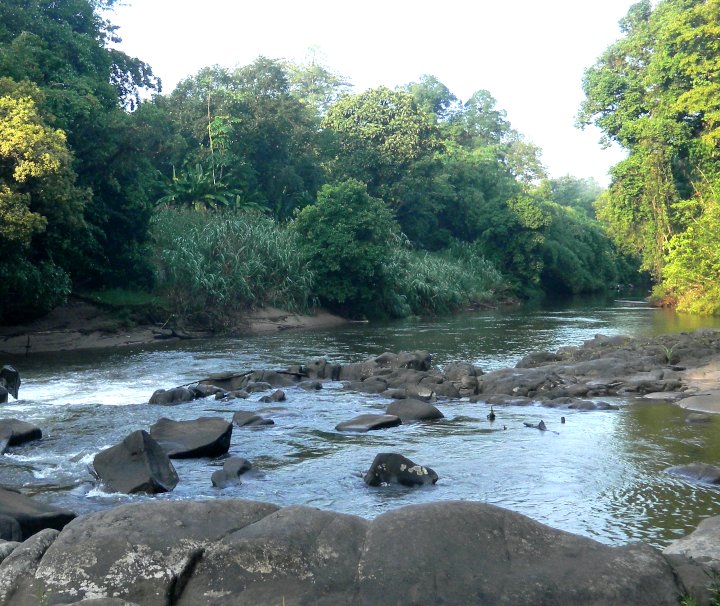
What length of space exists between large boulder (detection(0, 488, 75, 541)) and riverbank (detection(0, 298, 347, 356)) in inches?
691

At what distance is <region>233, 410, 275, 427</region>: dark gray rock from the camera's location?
43.2 ft

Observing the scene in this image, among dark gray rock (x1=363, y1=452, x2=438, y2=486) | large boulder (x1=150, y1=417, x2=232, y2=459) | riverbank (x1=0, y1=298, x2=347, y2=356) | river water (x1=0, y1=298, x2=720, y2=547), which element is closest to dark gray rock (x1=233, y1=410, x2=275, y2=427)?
river water (x1=0, y1=298, x2=720, y2=547)

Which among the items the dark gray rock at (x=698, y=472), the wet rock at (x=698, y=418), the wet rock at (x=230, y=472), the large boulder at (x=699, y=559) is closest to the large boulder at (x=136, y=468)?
the wet rock at (x=230, y=472)

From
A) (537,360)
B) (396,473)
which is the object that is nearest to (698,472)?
(396,473)

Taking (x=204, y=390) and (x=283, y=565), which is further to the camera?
(x=204, y=390)

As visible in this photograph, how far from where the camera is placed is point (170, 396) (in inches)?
617

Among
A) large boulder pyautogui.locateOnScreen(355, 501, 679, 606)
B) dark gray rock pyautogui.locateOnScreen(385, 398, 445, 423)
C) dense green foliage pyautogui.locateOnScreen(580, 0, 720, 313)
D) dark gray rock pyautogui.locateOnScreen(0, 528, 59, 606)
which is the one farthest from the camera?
dense green foliage pyautogui.locateOnScreen(580, 0, 720, 313)

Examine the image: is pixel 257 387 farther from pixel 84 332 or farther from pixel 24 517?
pixel 84 332

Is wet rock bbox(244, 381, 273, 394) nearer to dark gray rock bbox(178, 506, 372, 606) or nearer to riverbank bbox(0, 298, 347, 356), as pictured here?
riverbank bbox(0, 298, 347, 356)

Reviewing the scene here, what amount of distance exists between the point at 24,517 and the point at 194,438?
4.29 meters

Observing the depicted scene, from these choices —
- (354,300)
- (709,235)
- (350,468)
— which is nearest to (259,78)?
(354,300)

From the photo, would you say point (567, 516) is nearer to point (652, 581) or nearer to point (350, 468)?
point (350, 468)

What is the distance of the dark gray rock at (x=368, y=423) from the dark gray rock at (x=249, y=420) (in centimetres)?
115

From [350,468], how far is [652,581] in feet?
19.0
